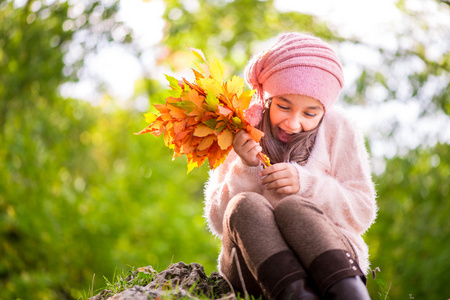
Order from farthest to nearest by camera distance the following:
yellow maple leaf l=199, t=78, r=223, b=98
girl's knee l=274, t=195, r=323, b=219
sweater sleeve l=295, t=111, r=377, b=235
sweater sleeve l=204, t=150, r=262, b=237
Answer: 1. sweater sleeve l=204, t=150, r=262, b=237
2. sweater sleeve l=295, t=111, r=377, b=235
3. yellow maple leaf l=199, t=78, r=223, b=98
4. girl's knee l=274, t=195, r=323, b=219

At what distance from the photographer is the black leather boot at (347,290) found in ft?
5.53

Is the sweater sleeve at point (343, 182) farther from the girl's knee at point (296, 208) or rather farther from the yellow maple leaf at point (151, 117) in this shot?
the yellow maple leaf at point (151, 117)

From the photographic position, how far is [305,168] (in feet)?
7.05

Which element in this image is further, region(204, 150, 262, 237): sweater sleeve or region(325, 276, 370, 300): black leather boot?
region(204, 150, 262, 237): sweater sleeve

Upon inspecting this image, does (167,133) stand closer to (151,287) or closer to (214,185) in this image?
(214,185)

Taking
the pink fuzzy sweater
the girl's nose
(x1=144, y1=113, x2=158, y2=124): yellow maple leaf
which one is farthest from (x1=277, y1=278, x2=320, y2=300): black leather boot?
(x1=144, y1=113, x2=158, y2=124): yellow maple leaf

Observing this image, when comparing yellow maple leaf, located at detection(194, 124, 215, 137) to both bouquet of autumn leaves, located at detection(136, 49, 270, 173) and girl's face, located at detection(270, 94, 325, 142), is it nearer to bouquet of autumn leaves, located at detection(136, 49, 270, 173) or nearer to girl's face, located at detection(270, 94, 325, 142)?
bouquet of autumn leaves, located at detection(136, 49, 270, 173)

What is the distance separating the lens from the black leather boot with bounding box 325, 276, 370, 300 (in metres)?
1.69

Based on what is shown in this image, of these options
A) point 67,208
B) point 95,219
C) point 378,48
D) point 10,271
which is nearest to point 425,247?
point 378,48

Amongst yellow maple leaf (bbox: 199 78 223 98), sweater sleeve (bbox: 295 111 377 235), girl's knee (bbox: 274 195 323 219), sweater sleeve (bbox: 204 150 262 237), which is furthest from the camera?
sweater sleeve (bbox: 204 150 262 237)

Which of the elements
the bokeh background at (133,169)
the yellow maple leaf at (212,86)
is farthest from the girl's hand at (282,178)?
the bokeh background at (133,169)

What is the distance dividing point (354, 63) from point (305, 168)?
442 centimetres

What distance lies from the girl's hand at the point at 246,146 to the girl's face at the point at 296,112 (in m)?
0.17

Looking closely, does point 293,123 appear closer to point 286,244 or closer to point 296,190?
point 296,190
